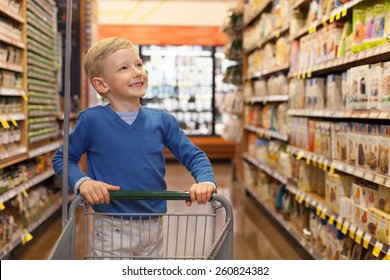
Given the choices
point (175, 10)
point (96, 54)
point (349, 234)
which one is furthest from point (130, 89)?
point (175, 10)

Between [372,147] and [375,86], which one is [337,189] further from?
[375,86]

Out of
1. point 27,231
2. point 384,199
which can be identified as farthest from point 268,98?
point 384,199

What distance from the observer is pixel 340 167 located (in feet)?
12.6

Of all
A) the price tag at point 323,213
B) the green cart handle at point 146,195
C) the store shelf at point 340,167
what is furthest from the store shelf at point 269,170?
the green cart handle at point 146,195

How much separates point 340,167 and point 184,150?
1.86 metres

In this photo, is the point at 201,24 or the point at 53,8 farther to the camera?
the point at 201,24

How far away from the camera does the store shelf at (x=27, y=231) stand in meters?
4.01

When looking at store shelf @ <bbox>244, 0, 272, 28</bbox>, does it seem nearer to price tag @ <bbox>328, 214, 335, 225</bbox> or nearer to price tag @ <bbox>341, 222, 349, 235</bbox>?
price tag @ <bbox>328, 214, 335, 225</bbox>

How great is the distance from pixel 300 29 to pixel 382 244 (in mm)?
2436

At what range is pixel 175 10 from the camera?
12.4 metres

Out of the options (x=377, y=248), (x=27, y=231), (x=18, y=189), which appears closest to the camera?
(x=377, y=248)
